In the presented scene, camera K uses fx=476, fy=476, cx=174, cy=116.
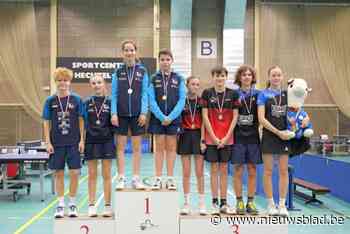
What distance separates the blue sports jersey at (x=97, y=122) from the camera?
18.2ft

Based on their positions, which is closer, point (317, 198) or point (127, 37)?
point (317, 198)

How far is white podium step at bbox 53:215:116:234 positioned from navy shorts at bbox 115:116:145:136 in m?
1.01

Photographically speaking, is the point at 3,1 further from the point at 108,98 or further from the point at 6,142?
the point at 108,98

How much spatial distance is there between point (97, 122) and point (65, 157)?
546 millimetres

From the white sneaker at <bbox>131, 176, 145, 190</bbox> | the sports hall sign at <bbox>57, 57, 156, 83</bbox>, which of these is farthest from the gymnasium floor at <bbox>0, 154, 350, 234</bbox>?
the sports hall sign at <bbox>57, 57, 156, 83</bbox>

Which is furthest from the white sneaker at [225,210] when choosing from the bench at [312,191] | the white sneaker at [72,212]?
the bench at [312,191]

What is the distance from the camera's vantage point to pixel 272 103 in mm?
5449

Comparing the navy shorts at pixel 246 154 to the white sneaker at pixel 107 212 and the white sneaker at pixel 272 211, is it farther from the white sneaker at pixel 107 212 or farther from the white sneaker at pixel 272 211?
the white sneaker at pixel 107 212

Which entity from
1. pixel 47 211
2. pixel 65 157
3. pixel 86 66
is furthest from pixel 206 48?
pixel 65 157

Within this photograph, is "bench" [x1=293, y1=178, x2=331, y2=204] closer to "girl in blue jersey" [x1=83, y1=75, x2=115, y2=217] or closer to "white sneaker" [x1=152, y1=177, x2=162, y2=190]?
"white sneaker" [x1=152, y1=177, x2=162, y2=190]

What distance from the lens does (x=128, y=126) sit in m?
5.57

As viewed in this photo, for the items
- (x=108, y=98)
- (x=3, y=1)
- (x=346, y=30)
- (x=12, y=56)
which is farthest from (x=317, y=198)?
(x=3, y=1)

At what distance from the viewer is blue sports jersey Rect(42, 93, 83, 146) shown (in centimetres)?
550

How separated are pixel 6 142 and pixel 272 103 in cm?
1684
